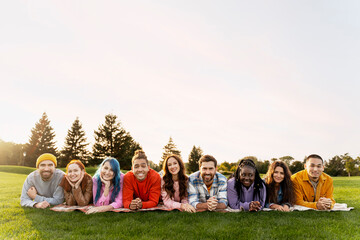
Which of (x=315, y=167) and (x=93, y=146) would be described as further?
(x=93, y=146)

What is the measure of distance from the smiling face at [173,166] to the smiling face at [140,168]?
620mm

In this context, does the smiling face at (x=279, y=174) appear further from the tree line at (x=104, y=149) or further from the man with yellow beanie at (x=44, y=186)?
the tree line at (x=104, y=149)

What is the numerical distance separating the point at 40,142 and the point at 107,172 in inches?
2090

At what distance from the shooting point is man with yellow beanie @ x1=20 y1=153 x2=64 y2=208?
301 inches

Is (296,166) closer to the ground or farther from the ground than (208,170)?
closer to the ground

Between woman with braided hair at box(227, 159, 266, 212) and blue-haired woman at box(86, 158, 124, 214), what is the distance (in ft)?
9.87

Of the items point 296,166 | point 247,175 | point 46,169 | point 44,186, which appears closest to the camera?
point 247,175

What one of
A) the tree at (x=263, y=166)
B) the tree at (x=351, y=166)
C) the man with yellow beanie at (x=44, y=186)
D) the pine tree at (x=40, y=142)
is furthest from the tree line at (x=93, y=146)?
the man with yellow beanie at (x=44, y=186)

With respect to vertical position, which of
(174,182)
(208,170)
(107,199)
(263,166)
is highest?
(208,170)

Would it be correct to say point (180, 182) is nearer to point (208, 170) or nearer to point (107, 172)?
point (208, 170)

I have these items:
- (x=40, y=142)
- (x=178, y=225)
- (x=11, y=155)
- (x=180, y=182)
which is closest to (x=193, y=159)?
(x=40, y=142)

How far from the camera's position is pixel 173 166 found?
717cm

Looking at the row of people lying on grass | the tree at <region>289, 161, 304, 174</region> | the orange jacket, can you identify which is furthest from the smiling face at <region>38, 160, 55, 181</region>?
the tree at <region>289, 161, 304, 174</region>

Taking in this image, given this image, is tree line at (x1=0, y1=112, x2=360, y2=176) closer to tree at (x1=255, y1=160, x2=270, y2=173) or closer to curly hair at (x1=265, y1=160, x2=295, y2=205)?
tree at (x1=255, y1=160, x2=270, y2=173)
